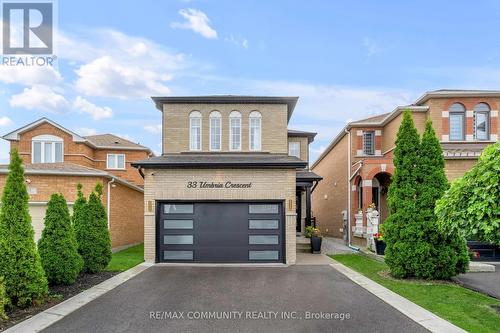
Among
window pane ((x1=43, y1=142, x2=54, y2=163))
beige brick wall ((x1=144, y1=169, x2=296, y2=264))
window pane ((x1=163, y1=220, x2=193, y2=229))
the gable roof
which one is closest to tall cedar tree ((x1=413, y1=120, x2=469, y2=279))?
beige brick wall ((x1=144, y1=169, x2=296, y2=264))

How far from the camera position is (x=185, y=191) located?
11711 millimetres

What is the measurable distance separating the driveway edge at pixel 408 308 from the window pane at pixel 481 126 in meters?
13.2

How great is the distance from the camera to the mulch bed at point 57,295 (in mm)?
5764

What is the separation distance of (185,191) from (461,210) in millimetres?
8500

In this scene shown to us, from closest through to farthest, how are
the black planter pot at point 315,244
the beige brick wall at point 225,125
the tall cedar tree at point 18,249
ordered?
the tall cedar tree at point 18,249, the black planter pot at point 315,244, the beige brick wall at point 225,125

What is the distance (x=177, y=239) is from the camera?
1162 cm

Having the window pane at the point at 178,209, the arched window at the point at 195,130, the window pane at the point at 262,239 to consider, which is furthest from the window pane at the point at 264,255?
the arched window at the point at 195,130

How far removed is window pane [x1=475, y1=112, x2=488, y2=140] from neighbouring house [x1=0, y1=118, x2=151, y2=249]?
62.3ft

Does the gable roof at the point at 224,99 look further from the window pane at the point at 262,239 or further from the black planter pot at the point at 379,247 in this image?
the black planter pot at the point at 379,247

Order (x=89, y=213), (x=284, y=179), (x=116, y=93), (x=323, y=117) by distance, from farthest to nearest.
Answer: (x=323, y=117) → (x=116, y=93) → (x=284, y=179) → (x=89, y=213)

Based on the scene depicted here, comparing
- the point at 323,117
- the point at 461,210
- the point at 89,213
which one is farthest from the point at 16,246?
the point at 323,117

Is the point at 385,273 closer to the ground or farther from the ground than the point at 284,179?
closer to the ground

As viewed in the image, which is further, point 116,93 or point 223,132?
point 116,93

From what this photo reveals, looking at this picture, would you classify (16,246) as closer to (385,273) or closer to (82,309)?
(82,309)
